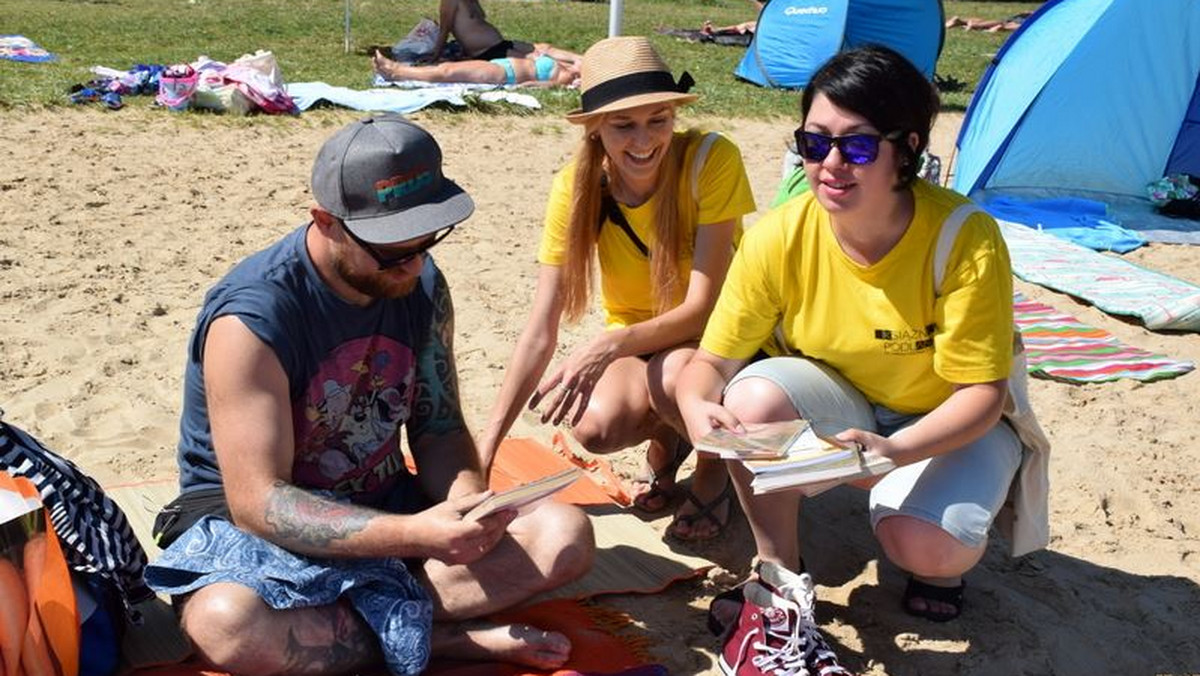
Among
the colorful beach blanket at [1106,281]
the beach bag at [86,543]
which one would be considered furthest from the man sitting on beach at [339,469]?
the colorful beach blanket at [1106,281]

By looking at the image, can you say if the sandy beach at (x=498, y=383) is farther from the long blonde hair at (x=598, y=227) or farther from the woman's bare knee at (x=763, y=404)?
the long blonde hair at (x=598, y=227)

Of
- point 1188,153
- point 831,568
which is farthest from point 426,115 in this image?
point 831,568

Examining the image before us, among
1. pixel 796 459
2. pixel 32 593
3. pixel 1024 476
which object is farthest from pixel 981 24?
pixel 32 593

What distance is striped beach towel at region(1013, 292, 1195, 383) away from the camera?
485 cm

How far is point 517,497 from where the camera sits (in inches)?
99.0

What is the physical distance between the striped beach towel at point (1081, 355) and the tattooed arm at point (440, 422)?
2739 millimetres

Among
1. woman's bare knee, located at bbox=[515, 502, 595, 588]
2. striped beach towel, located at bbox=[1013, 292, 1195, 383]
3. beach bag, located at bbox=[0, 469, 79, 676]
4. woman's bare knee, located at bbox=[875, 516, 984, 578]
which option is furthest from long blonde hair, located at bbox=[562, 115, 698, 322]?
striped beach towel, located at bbox=[1013, 292, 1195, 383]

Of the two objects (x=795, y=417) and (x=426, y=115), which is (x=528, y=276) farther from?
(x=426, y=115)

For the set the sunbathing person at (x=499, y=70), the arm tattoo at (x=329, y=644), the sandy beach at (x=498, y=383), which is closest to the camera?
the arm tattoo at (x=329, y=644)

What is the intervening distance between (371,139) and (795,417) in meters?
1.20

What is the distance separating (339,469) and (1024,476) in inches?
67.2

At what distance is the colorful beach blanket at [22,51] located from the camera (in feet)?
33.3

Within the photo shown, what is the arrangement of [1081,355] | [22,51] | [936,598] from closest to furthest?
[936,598]
[1081,355]
[22,51]

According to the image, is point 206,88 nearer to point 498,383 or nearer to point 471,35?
point 471,35
